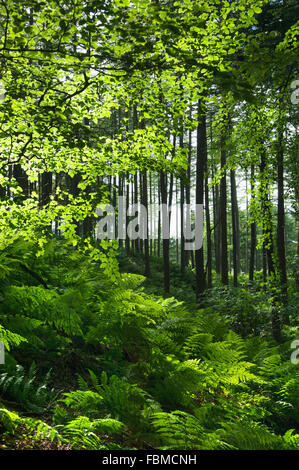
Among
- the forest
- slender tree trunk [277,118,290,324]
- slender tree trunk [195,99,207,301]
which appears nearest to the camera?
the forest

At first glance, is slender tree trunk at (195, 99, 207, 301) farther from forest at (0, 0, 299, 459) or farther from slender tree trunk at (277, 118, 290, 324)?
forest at (0, 0, 299, 459)

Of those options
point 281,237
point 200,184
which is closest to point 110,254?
point 200,184

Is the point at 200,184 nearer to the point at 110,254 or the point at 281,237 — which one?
the point at 281,237

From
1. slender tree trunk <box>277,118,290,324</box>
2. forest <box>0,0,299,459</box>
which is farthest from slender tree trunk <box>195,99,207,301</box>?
forest <box>0,0,299,459</box>

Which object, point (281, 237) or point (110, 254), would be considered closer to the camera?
point (110, 254)

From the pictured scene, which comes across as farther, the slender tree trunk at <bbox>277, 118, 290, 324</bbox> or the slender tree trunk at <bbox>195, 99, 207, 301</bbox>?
the slender tree trunk at <bbox>195, 99, 207, 301</bbox>

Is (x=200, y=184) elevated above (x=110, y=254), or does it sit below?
above

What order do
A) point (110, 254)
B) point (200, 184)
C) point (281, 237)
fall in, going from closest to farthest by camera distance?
point (110, 254)
point (200, 184)
point (281, 237)

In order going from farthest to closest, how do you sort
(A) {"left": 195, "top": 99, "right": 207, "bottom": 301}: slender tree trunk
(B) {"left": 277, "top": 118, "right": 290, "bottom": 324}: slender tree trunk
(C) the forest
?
(A) {"left": 195, "top": 99, "right": 207, "bottom": 301}: slender tree trunk, (B) {"left": 277, "top": 118, "right": 290, "bottom": 324}: slender tree trunk, (C) the forest

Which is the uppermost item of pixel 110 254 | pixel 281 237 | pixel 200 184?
pixel 200 184
